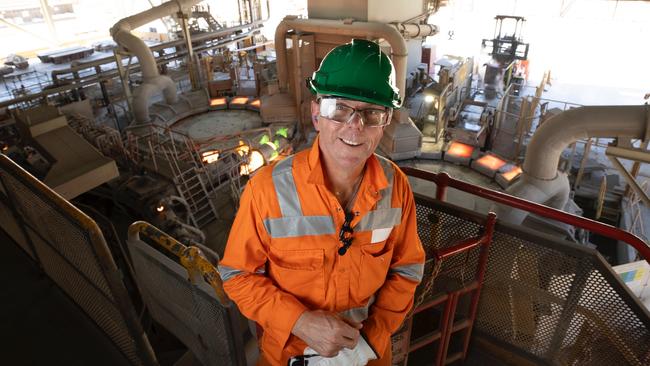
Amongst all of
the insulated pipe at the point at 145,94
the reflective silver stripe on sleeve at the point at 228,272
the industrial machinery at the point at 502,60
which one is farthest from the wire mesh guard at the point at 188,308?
the industrial machinery at the point at 502,60

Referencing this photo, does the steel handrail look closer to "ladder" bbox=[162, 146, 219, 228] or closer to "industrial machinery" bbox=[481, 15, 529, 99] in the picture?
"ladder" bbox=[162, 146, 219, 228]

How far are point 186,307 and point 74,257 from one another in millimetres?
998

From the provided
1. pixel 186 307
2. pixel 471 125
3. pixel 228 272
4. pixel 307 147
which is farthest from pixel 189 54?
pixel 228 272

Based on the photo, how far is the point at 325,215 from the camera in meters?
1.90

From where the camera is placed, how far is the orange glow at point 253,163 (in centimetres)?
1005

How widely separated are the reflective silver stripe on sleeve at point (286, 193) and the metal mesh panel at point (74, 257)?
3.75ft

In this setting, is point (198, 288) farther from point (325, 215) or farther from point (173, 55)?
point (173, 55)

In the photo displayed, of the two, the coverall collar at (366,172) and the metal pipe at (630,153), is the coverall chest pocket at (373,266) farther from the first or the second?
the metal pipe at (630,153)

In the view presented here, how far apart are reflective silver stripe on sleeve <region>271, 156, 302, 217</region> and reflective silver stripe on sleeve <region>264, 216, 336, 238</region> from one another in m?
0.04

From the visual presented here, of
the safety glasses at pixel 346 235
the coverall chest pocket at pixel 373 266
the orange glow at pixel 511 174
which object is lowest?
the orange glow at pixel 511 174

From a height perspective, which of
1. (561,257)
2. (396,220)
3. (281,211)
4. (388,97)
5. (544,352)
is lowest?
(544,352)

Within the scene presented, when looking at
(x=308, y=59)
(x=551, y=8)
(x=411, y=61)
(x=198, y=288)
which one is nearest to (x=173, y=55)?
(x=308, y=59)

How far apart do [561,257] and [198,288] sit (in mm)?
2367

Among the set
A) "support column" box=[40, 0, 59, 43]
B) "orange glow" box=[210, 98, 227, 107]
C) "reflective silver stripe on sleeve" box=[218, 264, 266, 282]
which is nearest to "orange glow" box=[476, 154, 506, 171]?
"reflective silver stripe on sleeve" box=[218, 264, 266, 282]
